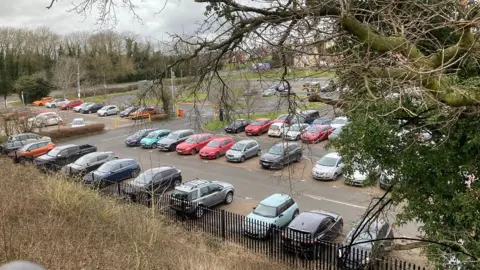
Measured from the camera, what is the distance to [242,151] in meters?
21.9

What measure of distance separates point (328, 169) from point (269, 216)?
6.13 meters

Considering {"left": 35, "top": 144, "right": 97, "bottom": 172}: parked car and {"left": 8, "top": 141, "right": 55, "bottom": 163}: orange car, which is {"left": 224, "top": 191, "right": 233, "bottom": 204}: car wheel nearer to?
{"left": 35, "top": 144, "right": 97, "bottom": 172}: parked car

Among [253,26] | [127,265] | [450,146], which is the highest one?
[253,26]

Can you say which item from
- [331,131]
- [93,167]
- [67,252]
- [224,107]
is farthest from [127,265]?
[331,131]

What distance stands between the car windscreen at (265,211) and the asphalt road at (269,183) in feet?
3.38

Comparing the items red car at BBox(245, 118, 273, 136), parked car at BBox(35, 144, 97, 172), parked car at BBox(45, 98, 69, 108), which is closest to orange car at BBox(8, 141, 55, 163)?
parked car at BBox(35, 144, 97, 172)

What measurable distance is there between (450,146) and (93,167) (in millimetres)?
16837

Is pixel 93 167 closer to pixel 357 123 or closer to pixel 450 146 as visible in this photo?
pixel 357 123

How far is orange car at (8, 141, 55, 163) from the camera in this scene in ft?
72.5

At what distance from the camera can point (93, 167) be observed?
19.8 m

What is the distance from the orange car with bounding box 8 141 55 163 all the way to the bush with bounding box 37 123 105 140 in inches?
192

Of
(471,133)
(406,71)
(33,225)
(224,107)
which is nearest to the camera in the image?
(406,71)

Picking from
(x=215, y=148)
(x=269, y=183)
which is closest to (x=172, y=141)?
(x=215, y=148)

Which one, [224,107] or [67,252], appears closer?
[67,252]
